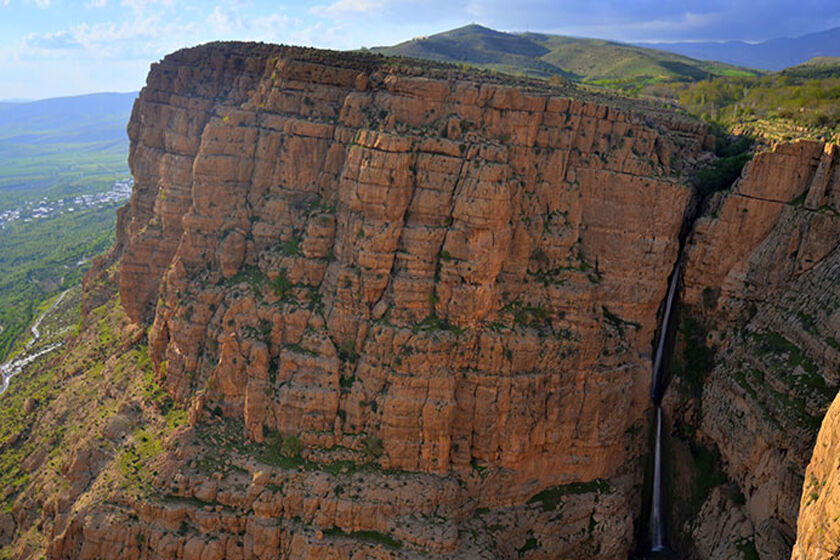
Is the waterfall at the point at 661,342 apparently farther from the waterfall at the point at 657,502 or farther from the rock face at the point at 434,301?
the rock face at the point at 434,301

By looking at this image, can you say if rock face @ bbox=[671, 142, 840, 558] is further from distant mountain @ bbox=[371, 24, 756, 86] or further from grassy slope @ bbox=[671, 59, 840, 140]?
distant mountain @ bbox=[371, 24, 756, 86]

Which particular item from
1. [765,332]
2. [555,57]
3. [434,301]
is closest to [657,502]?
[765,332]

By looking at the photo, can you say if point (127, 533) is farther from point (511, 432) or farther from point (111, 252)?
point (111, 252)

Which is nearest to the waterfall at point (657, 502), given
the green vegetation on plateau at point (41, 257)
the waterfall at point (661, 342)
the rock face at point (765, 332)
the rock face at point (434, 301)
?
the waterfall at point (661, 342)

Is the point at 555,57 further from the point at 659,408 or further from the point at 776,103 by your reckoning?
the point at 659,408

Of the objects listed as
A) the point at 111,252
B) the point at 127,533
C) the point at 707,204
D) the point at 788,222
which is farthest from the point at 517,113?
the point at 111,252
